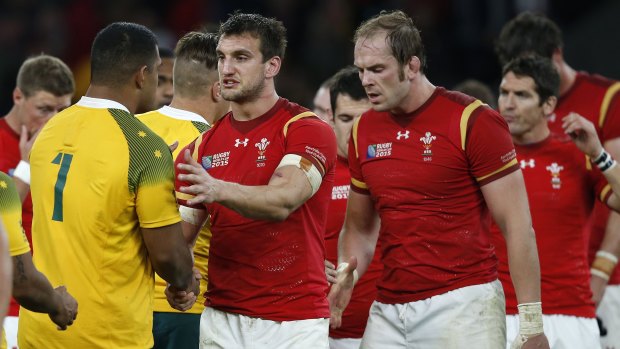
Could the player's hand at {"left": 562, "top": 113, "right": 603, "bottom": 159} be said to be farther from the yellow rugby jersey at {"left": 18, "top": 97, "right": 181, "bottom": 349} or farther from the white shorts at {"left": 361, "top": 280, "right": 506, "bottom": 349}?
the yellow rugby jersey at {"left": 18, "top": 97, "right": 181, "bottom": 349}

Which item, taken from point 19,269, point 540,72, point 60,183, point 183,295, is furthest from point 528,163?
point 19,269

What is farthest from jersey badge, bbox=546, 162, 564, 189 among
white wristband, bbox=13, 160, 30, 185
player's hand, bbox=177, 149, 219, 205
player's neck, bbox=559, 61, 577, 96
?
white wristband, bbox=13, 160, 30, 185

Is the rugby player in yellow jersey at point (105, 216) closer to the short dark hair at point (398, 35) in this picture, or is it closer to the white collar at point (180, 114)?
the white collar at point (180, 114)

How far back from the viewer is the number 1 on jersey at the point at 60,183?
216 inches

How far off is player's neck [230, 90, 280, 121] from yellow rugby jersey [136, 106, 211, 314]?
0.88 meters

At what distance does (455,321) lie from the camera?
5820 mm

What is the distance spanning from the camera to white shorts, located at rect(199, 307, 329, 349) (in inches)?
219

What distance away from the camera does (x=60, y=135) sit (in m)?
5.57

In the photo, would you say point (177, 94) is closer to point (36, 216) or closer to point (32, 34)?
point (36, 216)

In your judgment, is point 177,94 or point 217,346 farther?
point 177,94

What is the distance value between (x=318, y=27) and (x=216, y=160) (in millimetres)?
9005

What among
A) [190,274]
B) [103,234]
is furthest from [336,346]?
[103,234]

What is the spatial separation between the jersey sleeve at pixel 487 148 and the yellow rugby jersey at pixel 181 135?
1657mm

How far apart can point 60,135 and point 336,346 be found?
8.33ft
